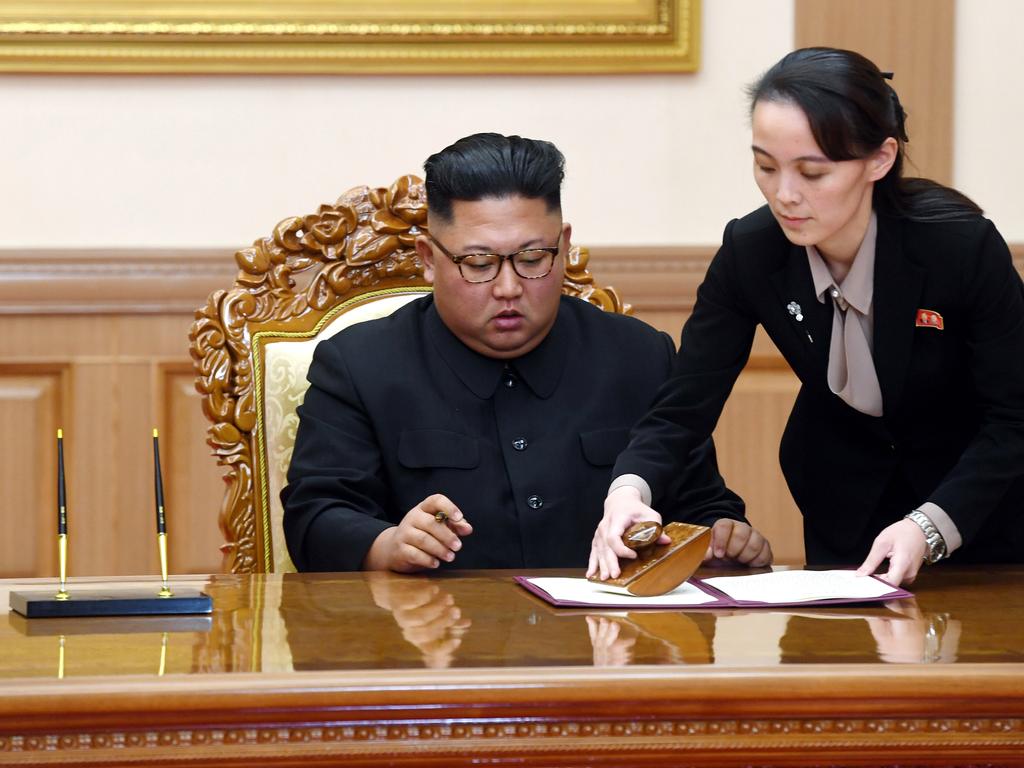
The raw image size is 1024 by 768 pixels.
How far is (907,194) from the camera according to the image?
2.06 meters

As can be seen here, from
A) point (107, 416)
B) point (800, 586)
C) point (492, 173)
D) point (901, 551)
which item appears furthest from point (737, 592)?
point (107, 416)

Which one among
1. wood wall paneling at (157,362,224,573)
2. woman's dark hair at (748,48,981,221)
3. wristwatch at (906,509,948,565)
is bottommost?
wood wall paneling at (157,362,224,573)

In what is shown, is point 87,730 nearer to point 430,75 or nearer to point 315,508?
point 315,508

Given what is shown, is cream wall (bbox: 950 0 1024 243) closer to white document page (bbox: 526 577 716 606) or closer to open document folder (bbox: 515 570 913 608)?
open document folder (bbox: 515 570 913 608)

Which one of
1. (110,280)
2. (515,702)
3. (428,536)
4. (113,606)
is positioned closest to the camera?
(515,702)

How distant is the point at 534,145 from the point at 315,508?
77 cm

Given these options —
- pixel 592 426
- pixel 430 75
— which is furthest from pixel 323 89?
pixel 592 426

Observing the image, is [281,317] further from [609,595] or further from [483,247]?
[609,595]

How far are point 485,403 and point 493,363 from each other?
81 mm

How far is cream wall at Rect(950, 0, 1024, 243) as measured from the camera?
3.73 m

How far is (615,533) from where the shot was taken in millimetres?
1839

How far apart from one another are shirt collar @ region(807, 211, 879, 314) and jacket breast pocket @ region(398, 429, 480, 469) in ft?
2.25

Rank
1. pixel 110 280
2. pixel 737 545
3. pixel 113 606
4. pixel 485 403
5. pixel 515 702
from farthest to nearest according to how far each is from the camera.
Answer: pixel 110 280 → pixel 485 403 → pixel 737 545 → pixel 113 606 → pixel 515 702

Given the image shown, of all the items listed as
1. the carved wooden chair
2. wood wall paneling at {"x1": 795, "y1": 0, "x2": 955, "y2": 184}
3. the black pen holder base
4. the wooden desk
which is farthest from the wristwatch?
wood wall paneling at {"x1": 795, "y1": 0, "x2": 955, "y2": 184}
